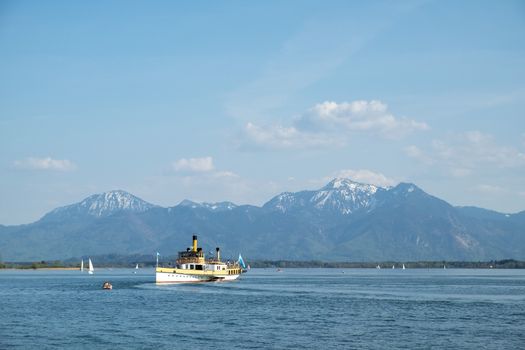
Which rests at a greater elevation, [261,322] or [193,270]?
[193,270]

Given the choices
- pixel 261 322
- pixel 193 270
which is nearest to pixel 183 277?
pixel 193 270

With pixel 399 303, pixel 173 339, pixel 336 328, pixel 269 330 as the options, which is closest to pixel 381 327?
pixel 336 328

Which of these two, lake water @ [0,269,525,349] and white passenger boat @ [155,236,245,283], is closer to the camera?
lake water @ [0,269,525,349]

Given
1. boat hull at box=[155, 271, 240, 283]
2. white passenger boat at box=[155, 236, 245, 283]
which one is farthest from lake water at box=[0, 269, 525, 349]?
white passenger boat at box=[155, 236, 245, 283]

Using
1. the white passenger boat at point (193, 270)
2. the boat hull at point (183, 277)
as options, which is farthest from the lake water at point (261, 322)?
the white passenger boat at point (193, 270)

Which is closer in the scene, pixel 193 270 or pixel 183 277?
pixel 183 277

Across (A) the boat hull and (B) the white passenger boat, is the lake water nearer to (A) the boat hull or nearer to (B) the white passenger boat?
(A) the boat hull

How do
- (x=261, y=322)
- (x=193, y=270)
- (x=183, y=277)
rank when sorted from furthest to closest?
(x=193, y=270) < (x=183, y=277) < (x=261, y=322)

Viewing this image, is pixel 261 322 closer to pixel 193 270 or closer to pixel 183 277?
pixel 183 277

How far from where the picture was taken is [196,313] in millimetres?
92688

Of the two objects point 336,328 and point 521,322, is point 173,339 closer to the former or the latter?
point 336,328

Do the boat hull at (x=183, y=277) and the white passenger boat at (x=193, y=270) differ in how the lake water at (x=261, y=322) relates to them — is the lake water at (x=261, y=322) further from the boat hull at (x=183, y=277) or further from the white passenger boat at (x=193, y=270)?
the white passenger boat at (x=193, y=270)

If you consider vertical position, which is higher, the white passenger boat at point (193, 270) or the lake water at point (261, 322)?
the white passenger boat at point (193, 270)

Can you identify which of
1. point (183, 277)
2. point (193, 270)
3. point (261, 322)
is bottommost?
point (261, 322)
